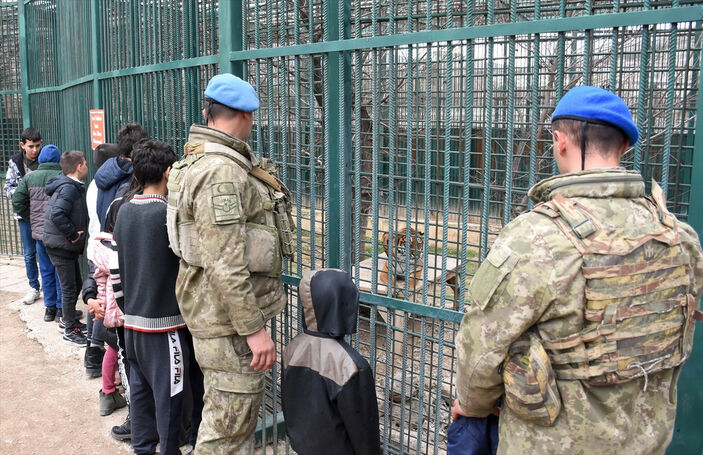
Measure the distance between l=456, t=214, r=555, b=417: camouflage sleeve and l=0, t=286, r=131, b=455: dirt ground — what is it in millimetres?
2890

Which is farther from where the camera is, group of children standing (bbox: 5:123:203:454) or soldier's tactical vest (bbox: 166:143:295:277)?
group of children standing (bbox: 5:123:203:454)

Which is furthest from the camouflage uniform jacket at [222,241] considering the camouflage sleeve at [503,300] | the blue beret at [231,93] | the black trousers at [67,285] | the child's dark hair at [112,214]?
the black trousers at [67,285]

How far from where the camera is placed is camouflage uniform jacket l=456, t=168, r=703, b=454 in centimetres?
188

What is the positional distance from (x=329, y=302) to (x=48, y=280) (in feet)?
15.5

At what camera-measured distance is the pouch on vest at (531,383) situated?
1.90 metres

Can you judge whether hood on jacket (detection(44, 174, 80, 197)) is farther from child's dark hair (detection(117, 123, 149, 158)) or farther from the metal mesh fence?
the metal mesh fence

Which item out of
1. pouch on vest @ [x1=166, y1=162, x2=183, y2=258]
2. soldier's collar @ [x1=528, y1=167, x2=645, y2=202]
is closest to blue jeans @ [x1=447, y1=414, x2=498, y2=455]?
soldier's collar @ [x1=528, y1=167, x2=645, y2=202]

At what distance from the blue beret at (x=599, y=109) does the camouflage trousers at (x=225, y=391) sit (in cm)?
184

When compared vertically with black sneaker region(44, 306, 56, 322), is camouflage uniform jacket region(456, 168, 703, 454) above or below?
above

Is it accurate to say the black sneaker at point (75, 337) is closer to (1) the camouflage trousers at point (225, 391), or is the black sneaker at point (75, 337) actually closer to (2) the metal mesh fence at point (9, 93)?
(1) the camouflage trousers at point (225, 391)

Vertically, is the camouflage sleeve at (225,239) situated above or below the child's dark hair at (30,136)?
below

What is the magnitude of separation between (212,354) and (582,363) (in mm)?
1746

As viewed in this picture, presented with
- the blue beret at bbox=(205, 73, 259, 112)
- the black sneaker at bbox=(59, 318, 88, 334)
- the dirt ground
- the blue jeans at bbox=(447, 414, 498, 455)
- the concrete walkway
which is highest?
the blue beret at bbox=(205, 73, 259, 112)

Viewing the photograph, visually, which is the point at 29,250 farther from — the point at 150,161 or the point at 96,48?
the point at 150,161
